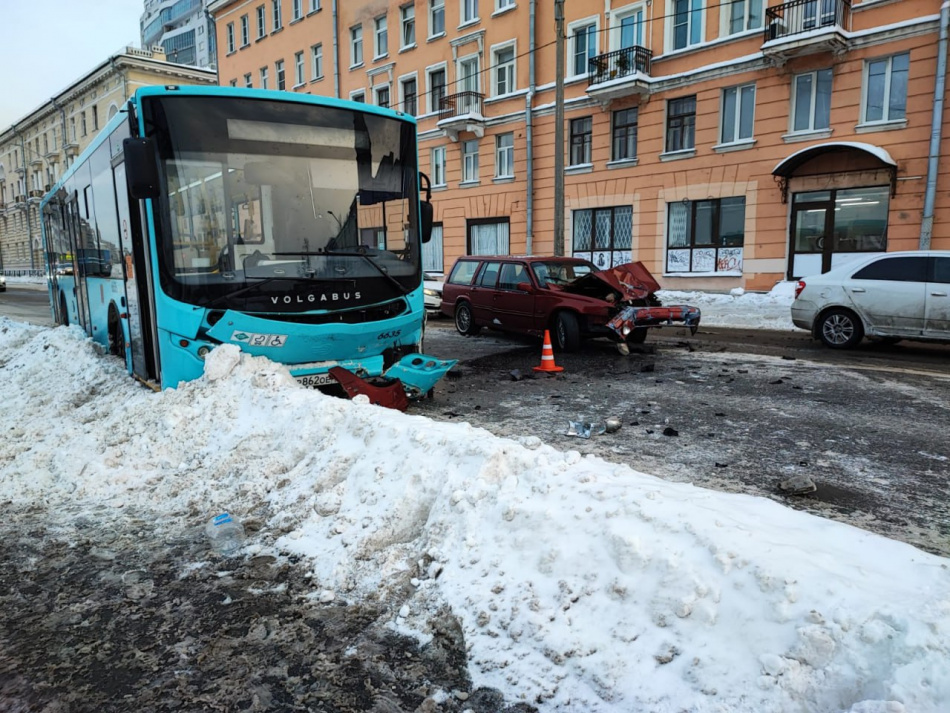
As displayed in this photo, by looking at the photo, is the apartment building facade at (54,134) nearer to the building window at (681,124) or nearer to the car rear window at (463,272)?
the building window at (681,124)

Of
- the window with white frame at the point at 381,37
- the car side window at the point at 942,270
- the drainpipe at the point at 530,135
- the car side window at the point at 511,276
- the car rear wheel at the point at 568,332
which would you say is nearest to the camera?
the car side window at the point at 942,270

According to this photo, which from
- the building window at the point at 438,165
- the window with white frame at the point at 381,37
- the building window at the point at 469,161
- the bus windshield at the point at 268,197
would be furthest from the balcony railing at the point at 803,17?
the window with white frame at the point at 381,37

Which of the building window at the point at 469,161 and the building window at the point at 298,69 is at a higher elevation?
the building window at the point at 298,69

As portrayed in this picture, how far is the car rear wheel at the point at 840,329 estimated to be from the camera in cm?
1146

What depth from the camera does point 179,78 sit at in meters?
53.8

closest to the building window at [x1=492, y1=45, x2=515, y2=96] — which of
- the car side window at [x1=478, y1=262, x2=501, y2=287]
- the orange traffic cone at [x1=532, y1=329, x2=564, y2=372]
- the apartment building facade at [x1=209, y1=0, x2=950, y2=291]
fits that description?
the apartment building facade at [x1=209, y1=0, x2=950, y2=291]

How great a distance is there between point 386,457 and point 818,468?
11.7 feet

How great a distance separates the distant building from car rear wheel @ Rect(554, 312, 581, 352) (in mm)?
91927

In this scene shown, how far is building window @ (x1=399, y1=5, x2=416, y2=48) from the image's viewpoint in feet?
99.8

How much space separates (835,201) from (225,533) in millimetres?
19863

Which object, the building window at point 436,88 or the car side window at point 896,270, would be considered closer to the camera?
the car side window at point 896,270

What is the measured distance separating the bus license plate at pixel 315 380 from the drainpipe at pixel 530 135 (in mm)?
20809

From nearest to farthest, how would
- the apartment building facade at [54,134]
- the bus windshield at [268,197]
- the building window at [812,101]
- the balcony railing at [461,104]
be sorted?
the bus windshield at [268,197]
the building window at [812,101]
the balcony railing at [461,104]
the apartment building facade at [54,134]

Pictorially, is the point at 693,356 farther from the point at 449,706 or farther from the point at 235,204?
the point at 449,706
